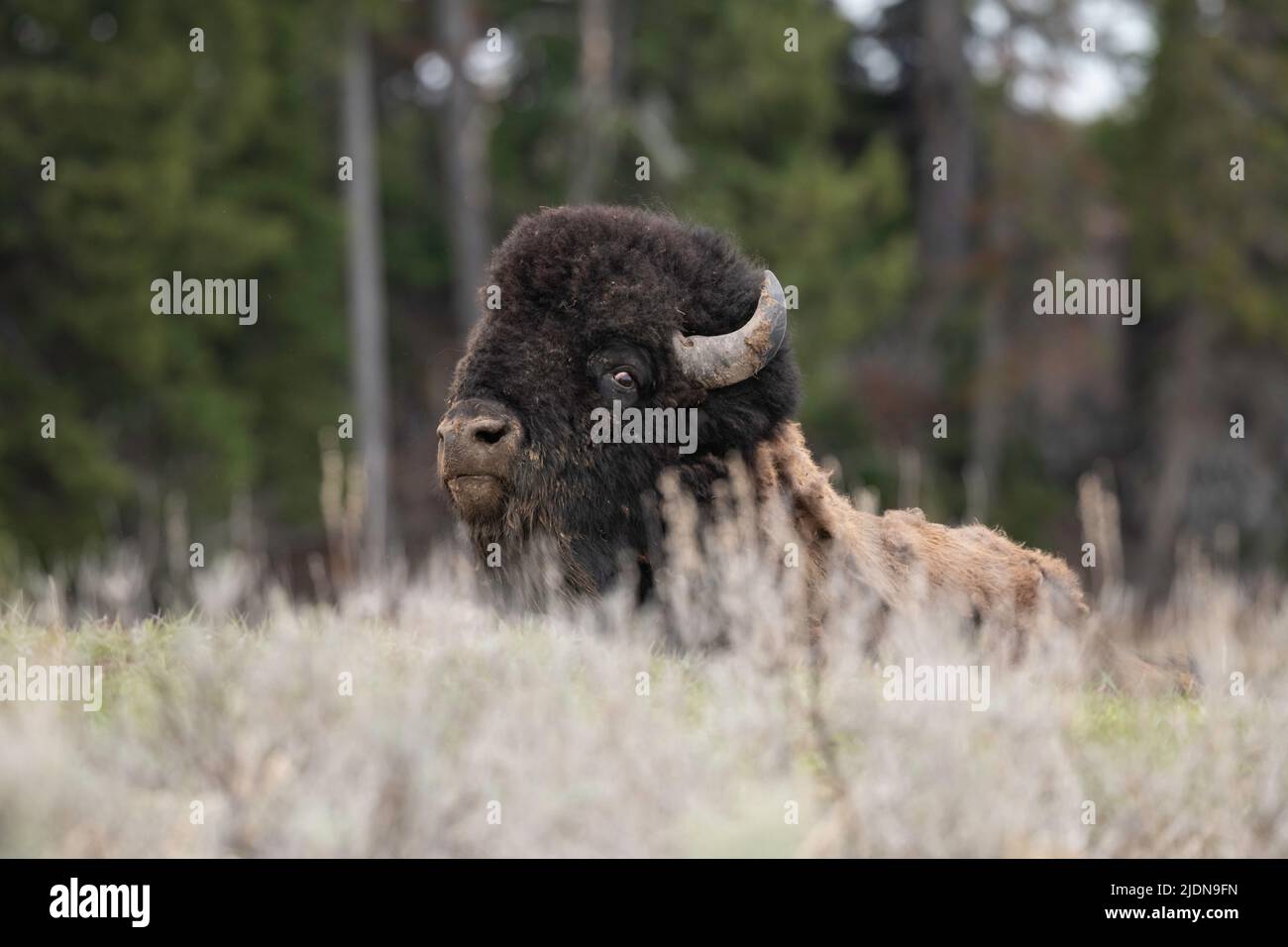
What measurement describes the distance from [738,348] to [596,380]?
0.68 metres

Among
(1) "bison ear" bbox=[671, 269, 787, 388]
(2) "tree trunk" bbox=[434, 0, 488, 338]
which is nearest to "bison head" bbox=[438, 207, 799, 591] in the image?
(1) "bison ear" bbox=[671, 269, 787, 388]

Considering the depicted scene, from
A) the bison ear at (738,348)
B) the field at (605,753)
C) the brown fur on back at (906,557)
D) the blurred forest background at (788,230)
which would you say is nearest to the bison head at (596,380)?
the bison ear at (738,348)

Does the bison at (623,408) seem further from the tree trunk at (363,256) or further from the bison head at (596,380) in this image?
the tree trunk at (363,256)

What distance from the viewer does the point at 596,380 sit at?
23.9ft

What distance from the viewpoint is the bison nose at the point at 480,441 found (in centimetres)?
687

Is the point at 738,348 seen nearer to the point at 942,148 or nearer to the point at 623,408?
the point at 623,408

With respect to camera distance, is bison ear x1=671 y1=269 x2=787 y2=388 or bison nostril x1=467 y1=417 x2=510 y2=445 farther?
bison ear x1=671 y1=269 x2=787 y2=388

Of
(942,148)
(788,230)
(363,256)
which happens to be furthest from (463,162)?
(942,148)

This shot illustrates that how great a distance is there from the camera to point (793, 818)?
15.7 ft

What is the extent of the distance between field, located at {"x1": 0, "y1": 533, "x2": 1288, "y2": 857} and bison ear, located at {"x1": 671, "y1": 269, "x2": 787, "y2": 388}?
115 centimetres

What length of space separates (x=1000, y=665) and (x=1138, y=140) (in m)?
25.9

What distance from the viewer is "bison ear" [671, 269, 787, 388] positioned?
719 cm

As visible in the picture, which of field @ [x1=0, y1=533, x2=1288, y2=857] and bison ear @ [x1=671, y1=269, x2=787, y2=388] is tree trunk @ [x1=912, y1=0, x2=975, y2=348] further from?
field @ [x1=0, y1=533, x2=1288, y2=857]
